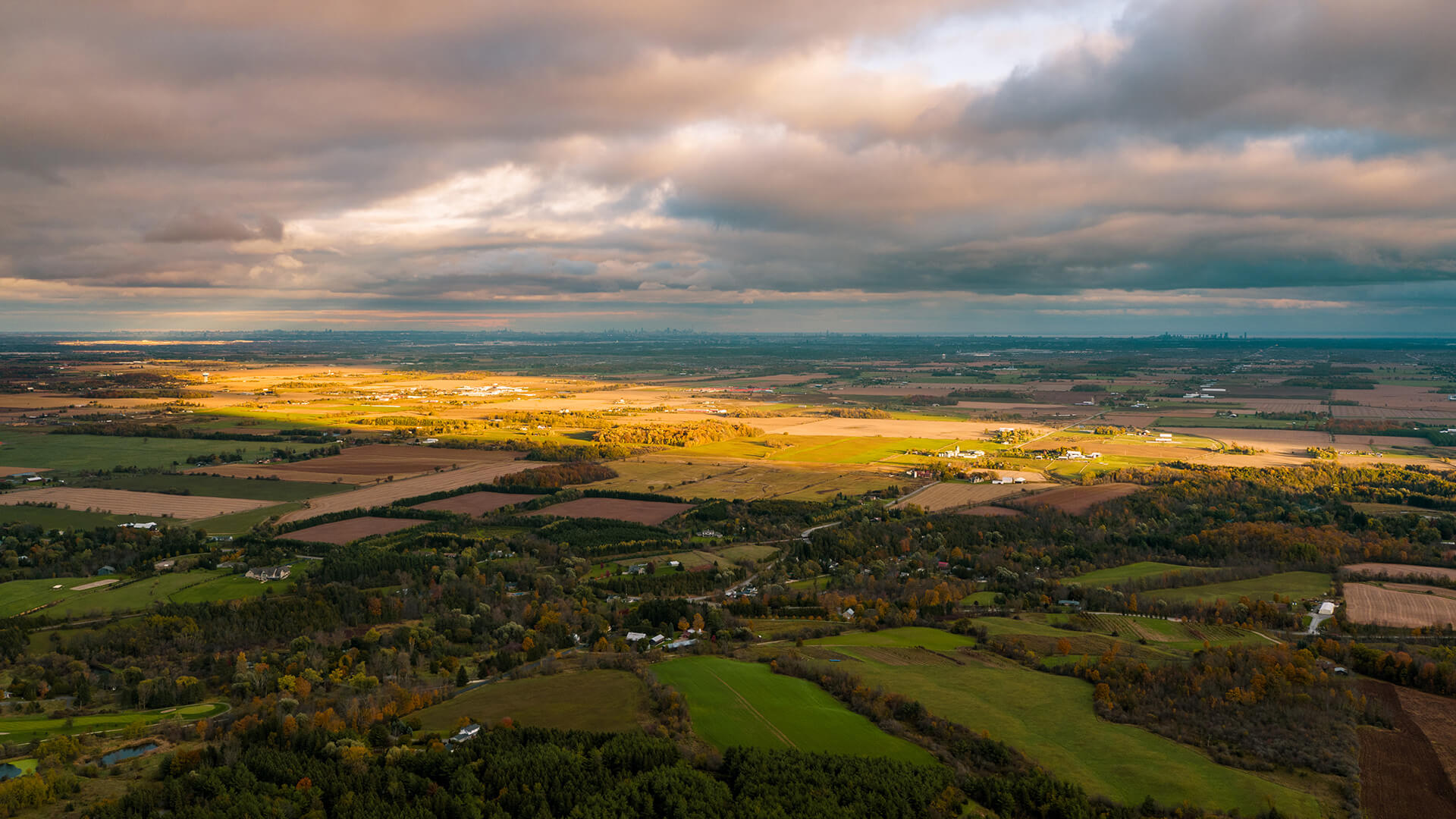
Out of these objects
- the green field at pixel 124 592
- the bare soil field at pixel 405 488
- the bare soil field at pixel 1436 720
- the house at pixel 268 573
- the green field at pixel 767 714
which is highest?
the bare soil field at pixel 405 488

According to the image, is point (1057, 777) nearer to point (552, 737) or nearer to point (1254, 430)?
point (552, 737)

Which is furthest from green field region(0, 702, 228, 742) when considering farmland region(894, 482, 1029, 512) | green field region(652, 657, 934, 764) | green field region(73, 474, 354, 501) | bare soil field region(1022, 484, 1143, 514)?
bare soil field region(1022, 484, 1143, 514)

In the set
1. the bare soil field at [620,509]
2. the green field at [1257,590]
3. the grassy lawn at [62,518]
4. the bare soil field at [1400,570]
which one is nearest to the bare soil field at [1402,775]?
A: the green field at [1257,590]

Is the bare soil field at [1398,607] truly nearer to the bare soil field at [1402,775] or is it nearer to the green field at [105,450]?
the bare soil field at [1402,775]

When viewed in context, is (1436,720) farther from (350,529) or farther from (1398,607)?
(350,529)

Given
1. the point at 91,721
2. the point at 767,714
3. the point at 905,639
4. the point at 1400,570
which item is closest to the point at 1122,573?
the point at 1400,570

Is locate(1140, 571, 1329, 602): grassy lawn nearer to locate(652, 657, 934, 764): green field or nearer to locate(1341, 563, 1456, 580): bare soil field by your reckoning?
locate(1341, 563, 1456, 580): bare soil field
